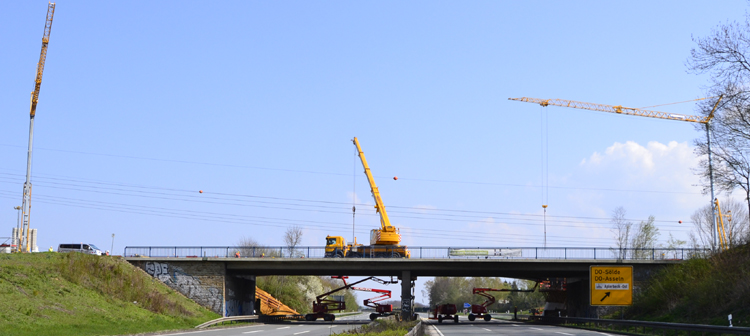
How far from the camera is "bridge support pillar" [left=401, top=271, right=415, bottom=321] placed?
57.3 m

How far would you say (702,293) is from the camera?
3997 centimetres

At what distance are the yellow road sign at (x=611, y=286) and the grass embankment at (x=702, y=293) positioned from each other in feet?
14.4

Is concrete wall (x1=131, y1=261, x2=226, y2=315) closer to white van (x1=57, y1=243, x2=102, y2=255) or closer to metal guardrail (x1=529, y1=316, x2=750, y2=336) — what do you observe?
white van (x1=57, y1=243, x2=102, y2=255)

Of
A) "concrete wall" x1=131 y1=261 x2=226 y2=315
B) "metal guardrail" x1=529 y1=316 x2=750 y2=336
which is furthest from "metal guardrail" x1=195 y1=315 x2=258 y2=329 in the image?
"metal guardrail" x1=529 y1=316 x2=750 y2=336

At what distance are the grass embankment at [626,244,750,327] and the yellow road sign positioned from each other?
14.4 feet

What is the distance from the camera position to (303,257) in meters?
57.5

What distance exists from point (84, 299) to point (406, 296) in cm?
2692

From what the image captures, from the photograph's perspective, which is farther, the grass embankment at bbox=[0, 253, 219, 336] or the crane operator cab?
the crane operator cab

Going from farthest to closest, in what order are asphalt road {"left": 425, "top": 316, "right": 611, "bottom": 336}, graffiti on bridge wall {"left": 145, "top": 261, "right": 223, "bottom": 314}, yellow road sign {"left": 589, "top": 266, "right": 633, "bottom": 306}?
graffiti on bridge wall {"left": 145, "top": 261, "right": 223, "bottom": 314}
yellow road sign {"left": 589, "top": 266, "right": 633, "bottom": 306}
asphalt road {"left": 425, "top": 316, "right": 611, "bottom": 336}

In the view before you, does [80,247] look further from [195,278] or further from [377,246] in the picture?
[377,246]

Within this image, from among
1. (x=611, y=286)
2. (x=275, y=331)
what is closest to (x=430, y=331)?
(x=275, y=331)

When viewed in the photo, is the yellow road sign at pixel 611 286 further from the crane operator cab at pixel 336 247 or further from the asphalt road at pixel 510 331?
the crane operator cab at pixel 336 247

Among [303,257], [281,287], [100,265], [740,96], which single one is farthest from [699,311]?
[281,287]

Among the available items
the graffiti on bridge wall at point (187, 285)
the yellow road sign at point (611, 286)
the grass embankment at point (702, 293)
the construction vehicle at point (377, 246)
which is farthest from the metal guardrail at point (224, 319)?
the grass embankment at point (702, 293)
